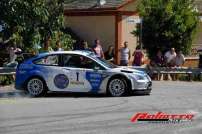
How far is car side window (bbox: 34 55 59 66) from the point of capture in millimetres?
19453

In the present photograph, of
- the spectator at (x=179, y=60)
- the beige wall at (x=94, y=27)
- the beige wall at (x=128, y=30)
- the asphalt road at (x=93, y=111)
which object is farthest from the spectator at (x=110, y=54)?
the asphalt road at (x=93, y=111)

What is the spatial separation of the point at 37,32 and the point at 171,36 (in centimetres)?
671

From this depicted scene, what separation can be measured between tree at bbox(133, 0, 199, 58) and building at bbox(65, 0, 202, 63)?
2.43 m

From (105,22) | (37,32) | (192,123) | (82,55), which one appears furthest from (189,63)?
(192,123)

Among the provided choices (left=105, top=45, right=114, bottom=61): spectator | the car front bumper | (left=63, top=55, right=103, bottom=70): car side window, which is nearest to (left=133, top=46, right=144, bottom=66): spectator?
(left=105, top=45, right=114, bottom=61): spectator

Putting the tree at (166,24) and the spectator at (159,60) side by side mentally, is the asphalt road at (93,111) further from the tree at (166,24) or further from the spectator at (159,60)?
the tree at (166,24)

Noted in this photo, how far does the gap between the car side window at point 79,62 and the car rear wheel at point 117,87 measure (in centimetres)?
58

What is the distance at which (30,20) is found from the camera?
86.2 feet

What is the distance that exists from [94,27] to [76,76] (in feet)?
51.6

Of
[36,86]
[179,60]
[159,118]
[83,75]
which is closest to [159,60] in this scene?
[179,60]

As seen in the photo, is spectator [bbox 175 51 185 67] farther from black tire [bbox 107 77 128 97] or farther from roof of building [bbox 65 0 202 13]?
black tire [bbox 107 77 128 97]

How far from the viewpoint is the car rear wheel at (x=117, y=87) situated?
19.2m

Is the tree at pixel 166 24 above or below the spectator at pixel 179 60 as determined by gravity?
Answer: above

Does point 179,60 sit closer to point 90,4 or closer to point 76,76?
point 90,4
